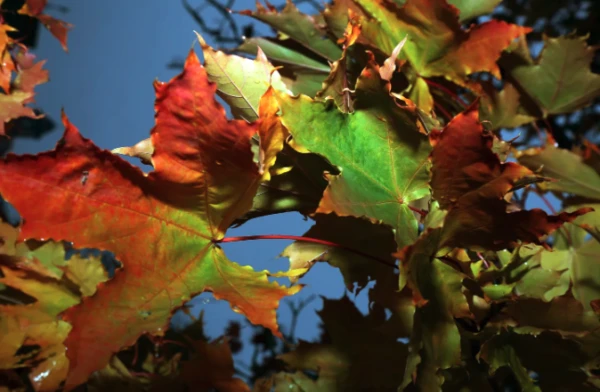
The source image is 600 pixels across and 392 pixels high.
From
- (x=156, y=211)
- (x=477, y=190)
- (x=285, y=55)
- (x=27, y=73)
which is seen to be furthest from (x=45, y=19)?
(x=477, y=190)

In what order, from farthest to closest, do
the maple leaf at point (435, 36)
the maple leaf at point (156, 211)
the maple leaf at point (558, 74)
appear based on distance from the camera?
1. the maple leaf at point (558, 74)
2. the maple leaf at point (435, 36)
3. the maple leaf at point (156, 211)

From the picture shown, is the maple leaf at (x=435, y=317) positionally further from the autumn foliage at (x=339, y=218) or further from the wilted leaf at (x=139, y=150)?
the wilted leaf at (x=139, y=150)

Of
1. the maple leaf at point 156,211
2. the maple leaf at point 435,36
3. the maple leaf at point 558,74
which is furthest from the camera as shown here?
the maple leaf at point 558,74

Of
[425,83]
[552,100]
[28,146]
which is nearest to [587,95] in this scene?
[552,100]

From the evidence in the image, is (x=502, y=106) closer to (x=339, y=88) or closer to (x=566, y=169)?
(x=566, y=169)

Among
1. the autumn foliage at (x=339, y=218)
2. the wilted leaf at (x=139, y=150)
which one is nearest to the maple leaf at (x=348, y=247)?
the autumn foliage at (x=339, y=218)

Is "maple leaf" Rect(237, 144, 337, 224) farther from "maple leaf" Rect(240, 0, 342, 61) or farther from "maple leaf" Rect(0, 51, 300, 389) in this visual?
"maple leaf" Rect(240, 0, 342, 61)

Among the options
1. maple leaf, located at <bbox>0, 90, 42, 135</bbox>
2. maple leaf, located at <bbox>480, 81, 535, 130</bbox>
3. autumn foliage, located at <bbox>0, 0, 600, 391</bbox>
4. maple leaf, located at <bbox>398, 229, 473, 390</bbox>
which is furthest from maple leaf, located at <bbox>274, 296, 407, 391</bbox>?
maple leaf, located at <bbox>0, 90, 42, 135</bbox>
